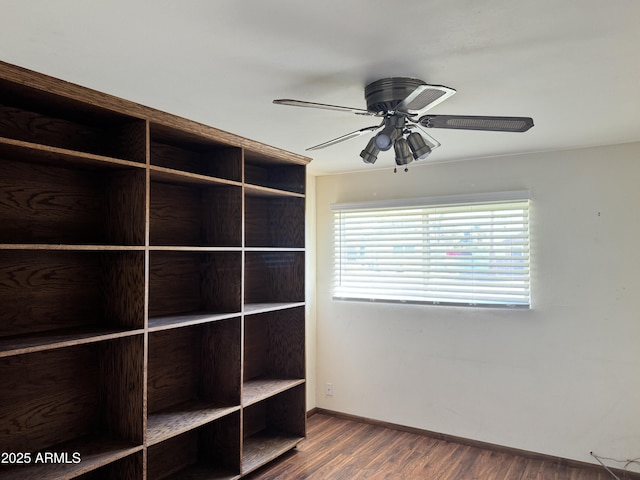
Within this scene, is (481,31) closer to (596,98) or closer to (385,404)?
(596,98)

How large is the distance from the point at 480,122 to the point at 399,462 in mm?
2648

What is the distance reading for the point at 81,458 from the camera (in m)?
2.13

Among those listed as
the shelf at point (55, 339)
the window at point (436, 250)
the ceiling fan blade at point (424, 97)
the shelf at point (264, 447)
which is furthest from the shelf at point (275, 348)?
the ceiling fan blade at point (424, 97)

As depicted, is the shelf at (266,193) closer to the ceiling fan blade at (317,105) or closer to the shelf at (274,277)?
the shelf at (274,277)

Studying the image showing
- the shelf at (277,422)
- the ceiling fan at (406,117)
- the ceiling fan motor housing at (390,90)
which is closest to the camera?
the ceiling fan at (406,117)

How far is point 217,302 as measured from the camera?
308cm

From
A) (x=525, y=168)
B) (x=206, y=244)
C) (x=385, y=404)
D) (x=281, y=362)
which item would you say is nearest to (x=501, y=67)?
(x=525, y=168)

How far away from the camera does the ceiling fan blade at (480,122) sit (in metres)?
1.84

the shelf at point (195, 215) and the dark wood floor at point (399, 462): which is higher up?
the shelf at point (195, 215)

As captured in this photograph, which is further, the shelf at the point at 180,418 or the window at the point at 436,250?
the window at the point at 436,250

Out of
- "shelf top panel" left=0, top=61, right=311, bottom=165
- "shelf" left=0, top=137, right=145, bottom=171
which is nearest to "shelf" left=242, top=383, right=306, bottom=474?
"shelf top panel" left=0, top=61, right=311, bottom=165

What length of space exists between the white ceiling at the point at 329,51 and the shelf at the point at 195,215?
2.07 feet

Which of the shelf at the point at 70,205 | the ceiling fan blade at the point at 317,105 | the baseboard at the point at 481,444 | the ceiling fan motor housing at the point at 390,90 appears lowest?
the baseboard at the point at 481,444

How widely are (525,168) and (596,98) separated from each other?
1265mm
